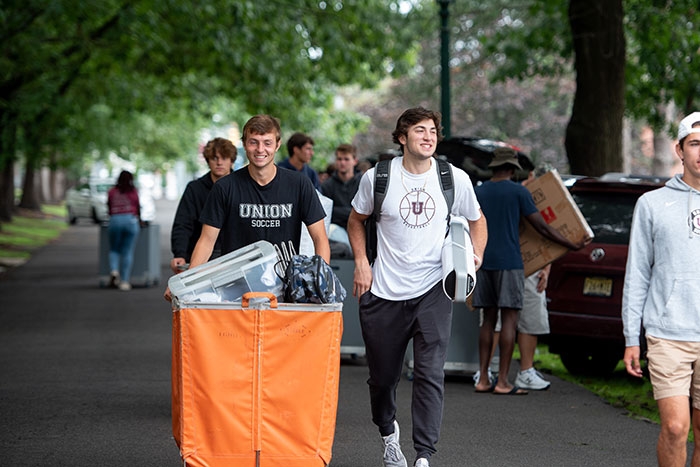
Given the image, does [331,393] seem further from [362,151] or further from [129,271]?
[362,151]

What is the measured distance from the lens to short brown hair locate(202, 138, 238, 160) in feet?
29.4

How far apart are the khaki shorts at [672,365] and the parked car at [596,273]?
4614 mm

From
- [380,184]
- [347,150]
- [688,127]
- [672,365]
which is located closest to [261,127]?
[380,184]

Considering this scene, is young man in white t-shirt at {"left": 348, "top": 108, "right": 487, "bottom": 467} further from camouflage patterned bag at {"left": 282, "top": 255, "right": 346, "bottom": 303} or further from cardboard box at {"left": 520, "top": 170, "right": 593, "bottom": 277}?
cardboard box at {"left": 520, "top": 170, "right": 593, "bottom": 277}

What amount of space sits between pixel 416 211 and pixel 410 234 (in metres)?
0.12

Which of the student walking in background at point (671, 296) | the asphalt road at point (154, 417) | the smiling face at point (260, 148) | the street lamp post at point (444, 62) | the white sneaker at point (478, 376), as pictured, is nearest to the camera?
the student walking in background at point (671, 296)

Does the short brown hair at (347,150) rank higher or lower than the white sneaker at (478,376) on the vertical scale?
higher

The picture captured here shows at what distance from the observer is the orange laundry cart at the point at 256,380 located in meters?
5.74

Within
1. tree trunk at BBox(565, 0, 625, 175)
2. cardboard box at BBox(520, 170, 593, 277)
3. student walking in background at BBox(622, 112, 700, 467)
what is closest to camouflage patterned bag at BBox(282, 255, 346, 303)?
student walking in background at BBox(622, 112, 700, 467)

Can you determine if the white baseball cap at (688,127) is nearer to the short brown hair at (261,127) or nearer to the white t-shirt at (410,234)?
the white t-shirt at (410,234)

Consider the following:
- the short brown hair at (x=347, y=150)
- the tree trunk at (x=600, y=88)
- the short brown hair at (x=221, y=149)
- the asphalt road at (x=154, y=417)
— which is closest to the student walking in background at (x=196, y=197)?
the short brown hair at (x=221, y=149)

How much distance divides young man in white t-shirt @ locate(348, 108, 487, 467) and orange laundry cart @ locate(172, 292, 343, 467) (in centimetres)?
82

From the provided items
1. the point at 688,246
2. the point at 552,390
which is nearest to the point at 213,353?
the point at 688,246

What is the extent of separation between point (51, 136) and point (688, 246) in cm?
4010
